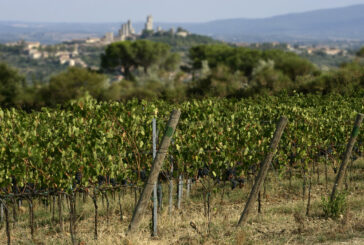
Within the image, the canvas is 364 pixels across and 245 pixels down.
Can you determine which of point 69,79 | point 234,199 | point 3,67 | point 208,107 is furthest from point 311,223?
point 3,67

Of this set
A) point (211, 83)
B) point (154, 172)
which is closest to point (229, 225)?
point (154, 172)

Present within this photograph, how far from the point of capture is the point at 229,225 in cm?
644

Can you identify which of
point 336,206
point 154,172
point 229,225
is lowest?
point 229,225

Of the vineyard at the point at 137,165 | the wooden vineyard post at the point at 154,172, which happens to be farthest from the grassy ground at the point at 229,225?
the wooden vineyard post at the point at 154,172

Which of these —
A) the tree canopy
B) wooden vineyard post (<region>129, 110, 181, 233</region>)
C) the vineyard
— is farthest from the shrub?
the tree canopy

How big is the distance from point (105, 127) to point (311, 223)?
3877mm

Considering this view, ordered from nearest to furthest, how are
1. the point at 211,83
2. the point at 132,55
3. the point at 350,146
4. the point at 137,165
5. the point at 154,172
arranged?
1. the point at 154,172
2. the point at 350,146
3. the point at 137,165
4. the point at 211,83
5. the point at 132,55

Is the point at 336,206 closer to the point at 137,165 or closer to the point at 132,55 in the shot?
the point at 137,165

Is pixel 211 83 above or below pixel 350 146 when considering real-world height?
below

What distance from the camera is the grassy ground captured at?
5.68 meters

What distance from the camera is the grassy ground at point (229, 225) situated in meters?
5.68

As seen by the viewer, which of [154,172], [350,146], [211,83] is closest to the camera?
[154,172]

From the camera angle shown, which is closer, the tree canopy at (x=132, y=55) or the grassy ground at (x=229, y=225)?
the grassy ground at (x=229, y=225)

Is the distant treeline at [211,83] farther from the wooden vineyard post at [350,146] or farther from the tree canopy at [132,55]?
the wooden vineyard post at [350,146]
